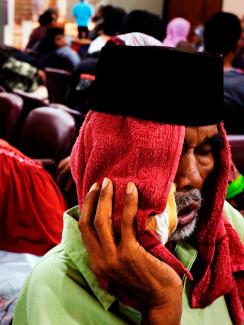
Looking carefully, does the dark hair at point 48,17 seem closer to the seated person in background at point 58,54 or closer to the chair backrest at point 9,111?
the seated person in background at point 58,54

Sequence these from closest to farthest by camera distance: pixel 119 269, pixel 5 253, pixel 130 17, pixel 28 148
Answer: pixel 119 269, pixel 5 253, pixel 28 148, pixel 130 17

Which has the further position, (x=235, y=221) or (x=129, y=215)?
(x=235, y=221)

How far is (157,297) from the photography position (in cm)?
95

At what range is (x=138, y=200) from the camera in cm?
94

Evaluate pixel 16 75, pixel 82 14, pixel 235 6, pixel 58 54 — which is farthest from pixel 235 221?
pixel 235 6

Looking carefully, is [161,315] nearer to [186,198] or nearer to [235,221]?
[186,198]

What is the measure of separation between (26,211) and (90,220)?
1.26 meters

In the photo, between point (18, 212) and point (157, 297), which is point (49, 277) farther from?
point (18, 212)

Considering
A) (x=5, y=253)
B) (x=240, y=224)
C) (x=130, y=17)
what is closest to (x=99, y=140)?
(x=240, y=224)

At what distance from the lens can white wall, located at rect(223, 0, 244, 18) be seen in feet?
33.8

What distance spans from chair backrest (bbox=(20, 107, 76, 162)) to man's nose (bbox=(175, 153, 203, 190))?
177 cm

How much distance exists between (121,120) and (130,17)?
2936mm

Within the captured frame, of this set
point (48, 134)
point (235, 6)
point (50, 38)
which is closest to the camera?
point (48, 134)

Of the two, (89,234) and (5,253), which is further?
(5,253)
